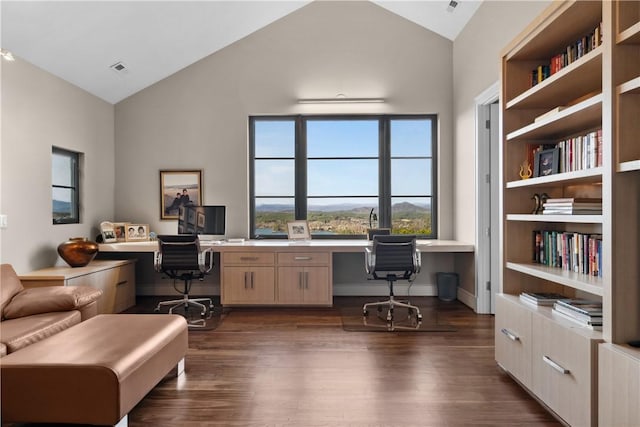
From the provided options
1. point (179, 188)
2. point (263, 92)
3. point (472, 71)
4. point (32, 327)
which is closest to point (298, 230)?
point (179, 188)

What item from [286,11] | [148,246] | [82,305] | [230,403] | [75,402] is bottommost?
[230,403]

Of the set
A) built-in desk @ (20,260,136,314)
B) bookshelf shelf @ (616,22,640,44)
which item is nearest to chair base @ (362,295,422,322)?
built-in desk @ (20,260,136,314)

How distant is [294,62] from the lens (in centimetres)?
528

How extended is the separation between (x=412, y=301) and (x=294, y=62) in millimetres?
3473

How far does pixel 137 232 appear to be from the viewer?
5.09m

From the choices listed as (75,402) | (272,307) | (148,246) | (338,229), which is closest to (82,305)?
(75,402)

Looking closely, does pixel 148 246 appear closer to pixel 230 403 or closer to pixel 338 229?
pixel 338 229

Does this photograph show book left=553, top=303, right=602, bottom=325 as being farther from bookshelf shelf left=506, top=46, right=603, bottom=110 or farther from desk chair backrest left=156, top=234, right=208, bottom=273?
desk chair backrest left=156, top=234, right=208, bottom=273

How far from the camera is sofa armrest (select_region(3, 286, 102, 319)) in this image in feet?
9.07

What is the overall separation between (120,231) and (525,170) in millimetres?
A: 4564

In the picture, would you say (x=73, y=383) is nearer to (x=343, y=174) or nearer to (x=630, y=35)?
(x=630, y=35)

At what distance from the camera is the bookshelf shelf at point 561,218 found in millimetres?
1956

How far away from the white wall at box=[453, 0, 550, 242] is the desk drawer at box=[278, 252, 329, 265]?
1729 mm

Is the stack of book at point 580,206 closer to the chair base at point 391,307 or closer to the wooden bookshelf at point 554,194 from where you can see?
the wooden bookshelf at point 554,194
